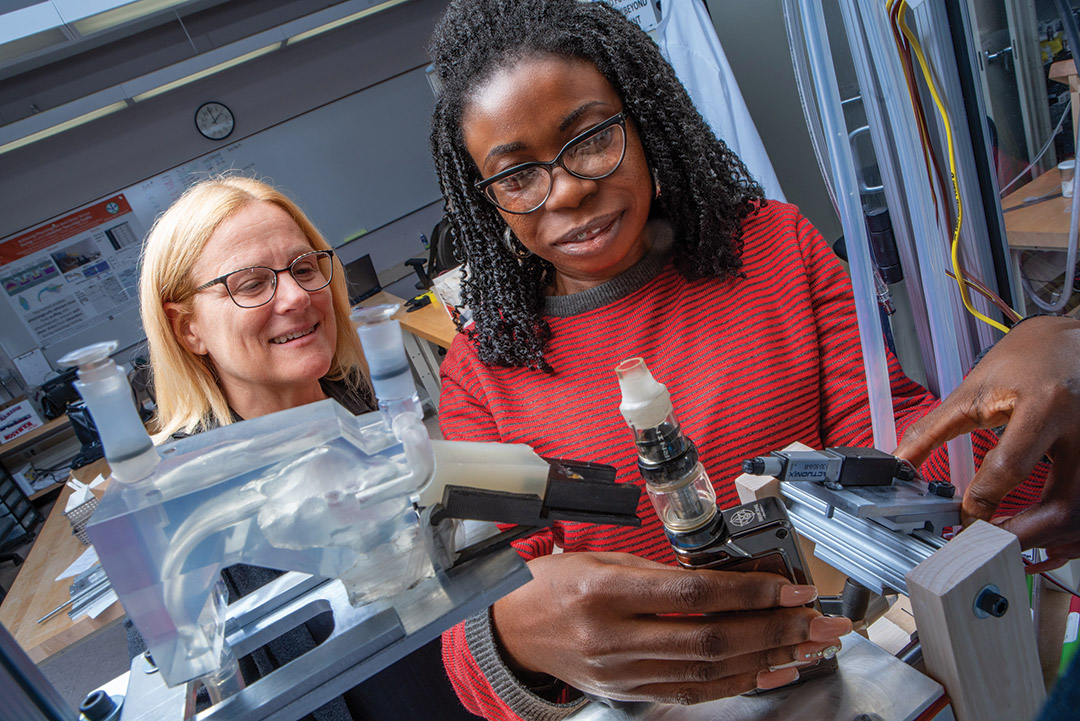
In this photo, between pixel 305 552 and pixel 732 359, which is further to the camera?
pixel 732 359

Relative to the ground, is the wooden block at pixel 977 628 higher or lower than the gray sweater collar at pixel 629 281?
lower

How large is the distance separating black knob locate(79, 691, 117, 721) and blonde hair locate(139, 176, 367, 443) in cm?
80

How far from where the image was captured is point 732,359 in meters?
1.00

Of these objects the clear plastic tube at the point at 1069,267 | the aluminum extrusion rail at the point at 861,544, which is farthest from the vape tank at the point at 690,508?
the clear plastic tube at the point at 1069,267

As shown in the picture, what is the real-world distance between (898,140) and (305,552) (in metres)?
0.75

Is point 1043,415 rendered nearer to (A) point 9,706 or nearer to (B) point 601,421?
(B) point 601,421

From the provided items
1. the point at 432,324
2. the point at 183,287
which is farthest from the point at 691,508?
the point at 432,324

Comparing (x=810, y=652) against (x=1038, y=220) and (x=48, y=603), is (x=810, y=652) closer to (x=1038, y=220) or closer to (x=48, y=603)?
(x=1038, y=220)

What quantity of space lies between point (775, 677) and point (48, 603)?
2637 mm

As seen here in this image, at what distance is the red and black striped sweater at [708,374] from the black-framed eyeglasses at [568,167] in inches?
7.9

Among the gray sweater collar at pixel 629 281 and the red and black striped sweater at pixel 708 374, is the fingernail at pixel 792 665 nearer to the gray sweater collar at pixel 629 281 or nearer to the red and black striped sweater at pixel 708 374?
the red and black striped sweater at pixel 708 374

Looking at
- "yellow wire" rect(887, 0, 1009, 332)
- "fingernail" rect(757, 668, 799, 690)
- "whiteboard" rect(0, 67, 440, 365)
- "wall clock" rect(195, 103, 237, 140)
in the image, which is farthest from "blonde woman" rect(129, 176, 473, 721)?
"wall clock" rect(195, 103, 237, 140)

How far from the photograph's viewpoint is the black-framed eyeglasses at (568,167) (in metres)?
0.92

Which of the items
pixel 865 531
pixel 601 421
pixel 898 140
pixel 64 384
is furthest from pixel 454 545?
pixel 64 384
